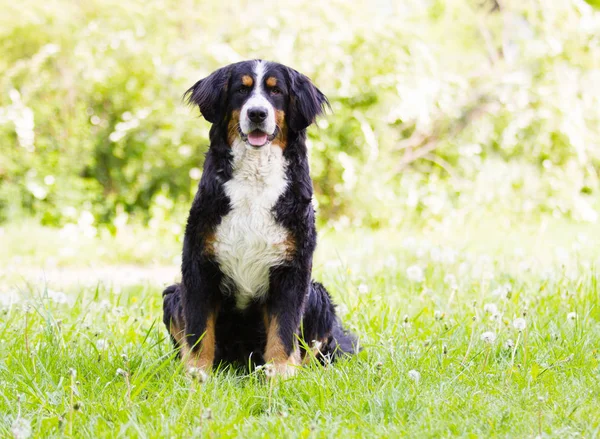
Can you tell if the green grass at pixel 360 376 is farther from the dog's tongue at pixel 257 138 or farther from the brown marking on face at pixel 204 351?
the dog's tongue at pixel 257 138

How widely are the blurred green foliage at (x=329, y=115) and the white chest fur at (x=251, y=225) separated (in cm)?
415

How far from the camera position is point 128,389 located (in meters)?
2.43

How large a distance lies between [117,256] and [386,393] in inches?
179

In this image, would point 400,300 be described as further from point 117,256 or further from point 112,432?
point 117,256

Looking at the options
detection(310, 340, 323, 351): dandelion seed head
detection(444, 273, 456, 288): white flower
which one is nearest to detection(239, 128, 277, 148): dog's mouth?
detection(310, 340, 323, 351): dandelion seed head

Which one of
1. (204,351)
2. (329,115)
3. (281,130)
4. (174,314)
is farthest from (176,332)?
(329,115)

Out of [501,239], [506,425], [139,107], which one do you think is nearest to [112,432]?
[506,425]

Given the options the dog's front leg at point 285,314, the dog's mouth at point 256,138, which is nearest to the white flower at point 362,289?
the dog's front leg at point 285,314

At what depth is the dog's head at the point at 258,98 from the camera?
10.2ft

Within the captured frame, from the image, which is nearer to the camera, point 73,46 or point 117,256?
point 117,256

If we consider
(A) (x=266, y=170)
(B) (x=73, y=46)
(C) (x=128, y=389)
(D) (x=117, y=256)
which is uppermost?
(B) (x=73, y=46)

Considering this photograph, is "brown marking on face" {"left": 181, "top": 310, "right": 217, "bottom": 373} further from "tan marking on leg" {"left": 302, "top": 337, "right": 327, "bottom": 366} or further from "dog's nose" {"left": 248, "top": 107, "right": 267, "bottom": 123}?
"dog's nose" {"left": 248, "top": 107, "right": 267, "bottom": 123}

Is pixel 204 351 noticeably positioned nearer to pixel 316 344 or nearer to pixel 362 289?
pixel 316 344

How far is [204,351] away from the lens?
3014mm
